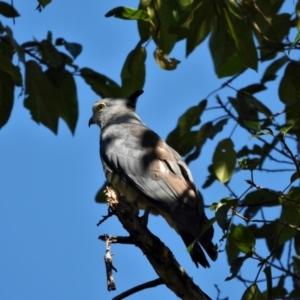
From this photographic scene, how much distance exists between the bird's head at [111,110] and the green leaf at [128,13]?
2246mm

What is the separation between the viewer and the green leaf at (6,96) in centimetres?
491

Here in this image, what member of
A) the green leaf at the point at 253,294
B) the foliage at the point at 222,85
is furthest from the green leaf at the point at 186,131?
the green leaf at the point at 253,294

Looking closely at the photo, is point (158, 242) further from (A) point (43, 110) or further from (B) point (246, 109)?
(B) point (246, 109)

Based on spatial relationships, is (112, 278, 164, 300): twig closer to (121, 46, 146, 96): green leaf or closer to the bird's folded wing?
the bird's folded wing

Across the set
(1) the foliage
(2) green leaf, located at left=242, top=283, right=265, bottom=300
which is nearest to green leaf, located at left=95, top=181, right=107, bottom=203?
(1) the foliage

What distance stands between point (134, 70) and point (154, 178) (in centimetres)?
77

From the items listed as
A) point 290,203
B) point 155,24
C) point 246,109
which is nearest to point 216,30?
point 155,24

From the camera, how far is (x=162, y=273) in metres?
4.34

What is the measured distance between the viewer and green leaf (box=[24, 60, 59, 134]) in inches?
178

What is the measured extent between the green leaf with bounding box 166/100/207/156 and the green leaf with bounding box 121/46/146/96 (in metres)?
0.60

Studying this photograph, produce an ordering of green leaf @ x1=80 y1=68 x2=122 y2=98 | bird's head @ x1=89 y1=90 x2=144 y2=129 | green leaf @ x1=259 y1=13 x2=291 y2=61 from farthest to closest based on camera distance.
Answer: bird's head @ x1=89 y1=90 x2=144 y2=129
green leaf @ x1=259 y1=13 x2=291 y2=61
green leaf @ x1=80 y1=68 x2=122 y2=98

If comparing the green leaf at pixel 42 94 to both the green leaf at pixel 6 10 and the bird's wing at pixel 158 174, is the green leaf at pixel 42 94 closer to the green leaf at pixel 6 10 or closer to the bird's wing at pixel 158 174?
the green leaf at pixel 6 10

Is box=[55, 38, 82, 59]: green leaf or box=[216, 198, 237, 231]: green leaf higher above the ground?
box=[55, 38, 82, 59]: green leaf

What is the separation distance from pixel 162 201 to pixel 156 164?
45 centimetres
